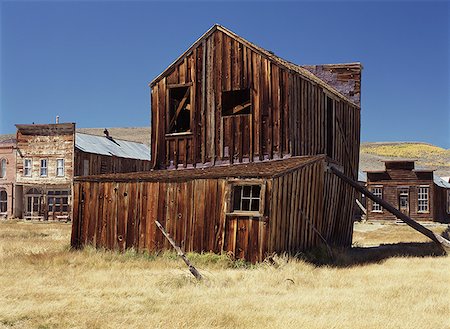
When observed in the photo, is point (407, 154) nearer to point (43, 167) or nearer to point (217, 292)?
point (43, 167)

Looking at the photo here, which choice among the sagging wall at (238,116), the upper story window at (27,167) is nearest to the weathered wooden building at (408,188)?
the sagging wall at (238,116)

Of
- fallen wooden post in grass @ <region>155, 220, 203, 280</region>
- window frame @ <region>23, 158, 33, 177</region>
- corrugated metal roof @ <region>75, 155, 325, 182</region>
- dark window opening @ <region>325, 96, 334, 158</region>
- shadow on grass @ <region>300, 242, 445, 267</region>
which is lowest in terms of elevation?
shadow on grass @ <region>300, 242, 445, 267</region>

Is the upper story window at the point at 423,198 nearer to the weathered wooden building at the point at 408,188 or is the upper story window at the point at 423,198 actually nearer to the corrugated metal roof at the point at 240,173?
the weathered wooden building at the point at 408,188

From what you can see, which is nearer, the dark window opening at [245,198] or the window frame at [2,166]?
the dark window opening at [245,198]

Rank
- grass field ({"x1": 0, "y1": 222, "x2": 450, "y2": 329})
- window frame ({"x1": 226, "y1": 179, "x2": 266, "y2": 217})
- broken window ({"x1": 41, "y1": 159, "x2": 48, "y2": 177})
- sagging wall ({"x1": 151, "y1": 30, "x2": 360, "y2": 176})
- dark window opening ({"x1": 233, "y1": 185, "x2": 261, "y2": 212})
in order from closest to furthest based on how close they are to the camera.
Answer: grass field ({"x1": 0, "y1": 222, "x2": 450, "y2": 329}), window frame ({"x1": 226, "y1": 179, "x2": 266, "y2": 217}), dark window opening ({"x1": 233, "y1": 185, "x2": 261, "y2": 212}), sagging wall ({"x1": 151, "y1": 30, "x2": 360, "y2": 176}), broken window ({"x1": 41, "y1": 159, "x2": 48, "y2": 177})

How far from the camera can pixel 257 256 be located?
14.8m

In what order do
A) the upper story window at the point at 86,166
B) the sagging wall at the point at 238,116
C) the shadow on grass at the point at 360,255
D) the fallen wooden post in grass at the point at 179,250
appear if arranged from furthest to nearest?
the upper story window at the point at 86,166 < the sagging wall at the point at 238,116 < the shadow on grass at the point at 360,255 < the fallen wooden post in grass at the point at 179,250

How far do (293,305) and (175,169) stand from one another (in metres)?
11.8

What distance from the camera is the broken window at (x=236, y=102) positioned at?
20547 mm

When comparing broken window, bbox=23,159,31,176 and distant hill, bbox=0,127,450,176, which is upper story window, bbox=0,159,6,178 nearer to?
broken window, bbox=23,159,31,176

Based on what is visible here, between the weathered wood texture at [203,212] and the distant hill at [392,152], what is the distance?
252ft

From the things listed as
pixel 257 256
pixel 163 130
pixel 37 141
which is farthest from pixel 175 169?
pixel 37 141

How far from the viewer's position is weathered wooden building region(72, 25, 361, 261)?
50.9 ft

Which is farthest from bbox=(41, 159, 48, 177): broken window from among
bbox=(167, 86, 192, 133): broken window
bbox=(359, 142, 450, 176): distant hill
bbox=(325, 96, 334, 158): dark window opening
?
bbox=(359, 142, 450, 176): distant hill
